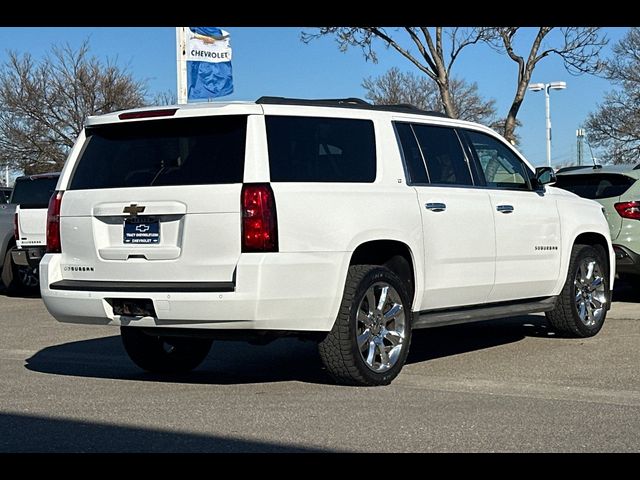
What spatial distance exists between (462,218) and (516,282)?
0.98 meters

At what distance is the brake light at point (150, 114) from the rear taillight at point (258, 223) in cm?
97

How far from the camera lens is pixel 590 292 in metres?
10.4

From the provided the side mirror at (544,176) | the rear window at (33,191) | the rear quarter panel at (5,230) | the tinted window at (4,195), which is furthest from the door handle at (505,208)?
the tinted window at (4,195)

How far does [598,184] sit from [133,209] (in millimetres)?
6983

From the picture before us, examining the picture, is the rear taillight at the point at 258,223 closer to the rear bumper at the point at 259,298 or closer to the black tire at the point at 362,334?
the rear bumper at the point at 259,298

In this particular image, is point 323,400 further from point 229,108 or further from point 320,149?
point 229,108

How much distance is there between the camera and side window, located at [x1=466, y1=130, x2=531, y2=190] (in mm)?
9156

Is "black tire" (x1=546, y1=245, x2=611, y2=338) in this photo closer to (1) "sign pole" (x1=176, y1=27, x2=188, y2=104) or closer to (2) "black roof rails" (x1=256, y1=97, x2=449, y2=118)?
(2) "black roof rails" (x1=256, y1=97, x2=449, y2=118)

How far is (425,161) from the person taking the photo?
845cm

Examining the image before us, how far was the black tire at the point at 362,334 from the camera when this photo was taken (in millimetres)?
7465

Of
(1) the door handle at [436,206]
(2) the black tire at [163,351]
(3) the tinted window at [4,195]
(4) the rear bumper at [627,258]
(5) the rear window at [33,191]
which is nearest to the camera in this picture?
(1) the door handle at [436,206]

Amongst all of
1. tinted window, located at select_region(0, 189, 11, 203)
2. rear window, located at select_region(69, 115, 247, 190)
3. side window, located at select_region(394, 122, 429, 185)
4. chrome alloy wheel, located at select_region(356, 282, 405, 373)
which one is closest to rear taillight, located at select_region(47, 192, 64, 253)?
rear window, located at select_region(69, 115, 247, 190)
